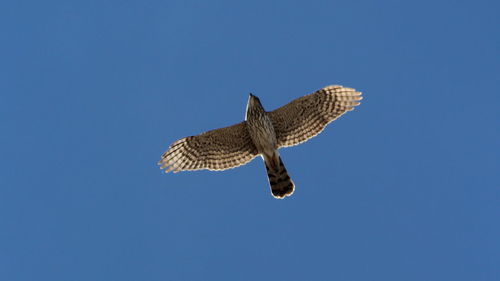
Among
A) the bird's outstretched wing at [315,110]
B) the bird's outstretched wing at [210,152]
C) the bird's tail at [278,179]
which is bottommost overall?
the bird's tail at [278,179]

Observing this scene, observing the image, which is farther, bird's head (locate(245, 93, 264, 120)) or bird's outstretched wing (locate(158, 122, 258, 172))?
bird's outstretched wing (locate(158, 122, 258, 172))

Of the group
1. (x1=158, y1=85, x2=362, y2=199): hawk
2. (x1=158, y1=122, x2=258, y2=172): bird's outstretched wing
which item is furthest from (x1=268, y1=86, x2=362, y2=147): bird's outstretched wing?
(x1=158, y1=122, x2=258, y2=172): bird's outstretched wing

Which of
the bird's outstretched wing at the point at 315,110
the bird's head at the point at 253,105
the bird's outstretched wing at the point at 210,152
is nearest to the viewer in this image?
the bird's head at the point at 253,105

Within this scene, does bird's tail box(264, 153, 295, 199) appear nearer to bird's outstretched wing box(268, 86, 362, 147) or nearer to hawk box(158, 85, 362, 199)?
hawk box(158, 85, 362, 199)

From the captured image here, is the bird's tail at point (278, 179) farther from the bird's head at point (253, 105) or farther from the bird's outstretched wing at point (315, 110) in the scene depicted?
the bird's head at point (253, 105)

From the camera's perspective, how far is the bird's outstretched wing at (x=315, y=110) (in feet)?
57.2

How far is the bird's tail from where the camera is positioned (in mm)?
17125

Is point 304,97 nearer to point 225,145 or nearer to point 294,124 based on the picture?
point 294,124

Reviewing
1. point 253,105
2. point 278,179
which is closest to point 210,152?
point 253,105

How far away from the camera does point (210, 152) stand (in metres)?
17.9

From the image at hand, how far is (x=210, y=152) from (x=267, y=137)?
1653mm

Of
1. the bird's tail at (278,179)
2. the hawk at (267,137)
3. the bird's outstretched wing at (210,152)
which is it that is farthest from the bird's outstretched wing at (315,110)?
the bird's outstretched wing at (210,152)

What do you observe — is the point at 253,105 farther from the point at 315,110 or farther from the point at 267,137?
the point at 315,110

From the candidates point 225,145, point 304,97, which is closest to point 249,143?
point 225,145
